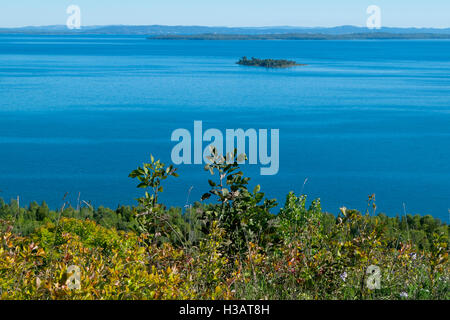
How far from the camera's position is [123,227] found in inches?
489

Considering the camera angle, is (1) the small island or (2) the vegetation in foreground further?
(1) the small island

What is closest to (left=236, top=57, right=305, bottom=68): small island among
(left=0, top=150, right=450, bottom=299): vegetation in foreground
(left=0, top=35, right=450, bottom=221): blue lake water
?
(left=0, top=35, right=450, bottom=221): blue lake water

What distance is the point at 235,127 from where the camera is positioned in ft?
137

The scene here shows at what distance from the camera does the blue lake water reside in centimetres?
2902

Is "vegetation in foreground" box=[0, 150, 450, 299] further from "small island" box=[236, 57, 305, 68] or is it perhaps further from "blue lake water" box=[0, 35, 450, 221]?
"small island" box=[236, 57, 305, 68]

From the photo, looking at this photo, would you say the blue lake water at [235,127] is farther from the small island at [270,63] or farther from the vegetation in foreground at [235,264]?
the vegetation in foreground at [235,264]

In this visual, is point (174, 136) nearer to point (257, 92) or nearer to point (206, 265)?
point (257, 92)

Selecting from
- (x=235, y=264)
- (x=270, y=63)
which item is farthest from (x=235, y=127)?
(x=270, y=63)

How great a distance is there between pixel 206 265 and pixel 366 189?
2724 cm

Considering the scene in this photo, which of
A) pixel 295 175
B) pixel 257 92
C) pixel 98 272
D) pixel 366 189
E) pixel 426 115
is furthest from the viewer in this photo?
pixel 257 92

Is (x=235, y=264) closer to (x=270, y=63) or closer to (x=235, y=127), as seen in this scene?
(x=235, y=127)

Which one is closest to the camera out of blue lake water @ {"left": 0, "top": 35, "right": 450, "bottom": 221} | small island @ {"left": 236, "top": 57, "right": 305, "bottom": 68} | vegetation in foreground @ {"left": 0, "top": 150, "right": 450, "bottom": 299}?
vegetation in foreground @ {"left": 0, "top": 150, "right": 450, "bottom": 299}

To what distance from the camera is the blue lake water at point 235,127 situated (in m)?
29.0
